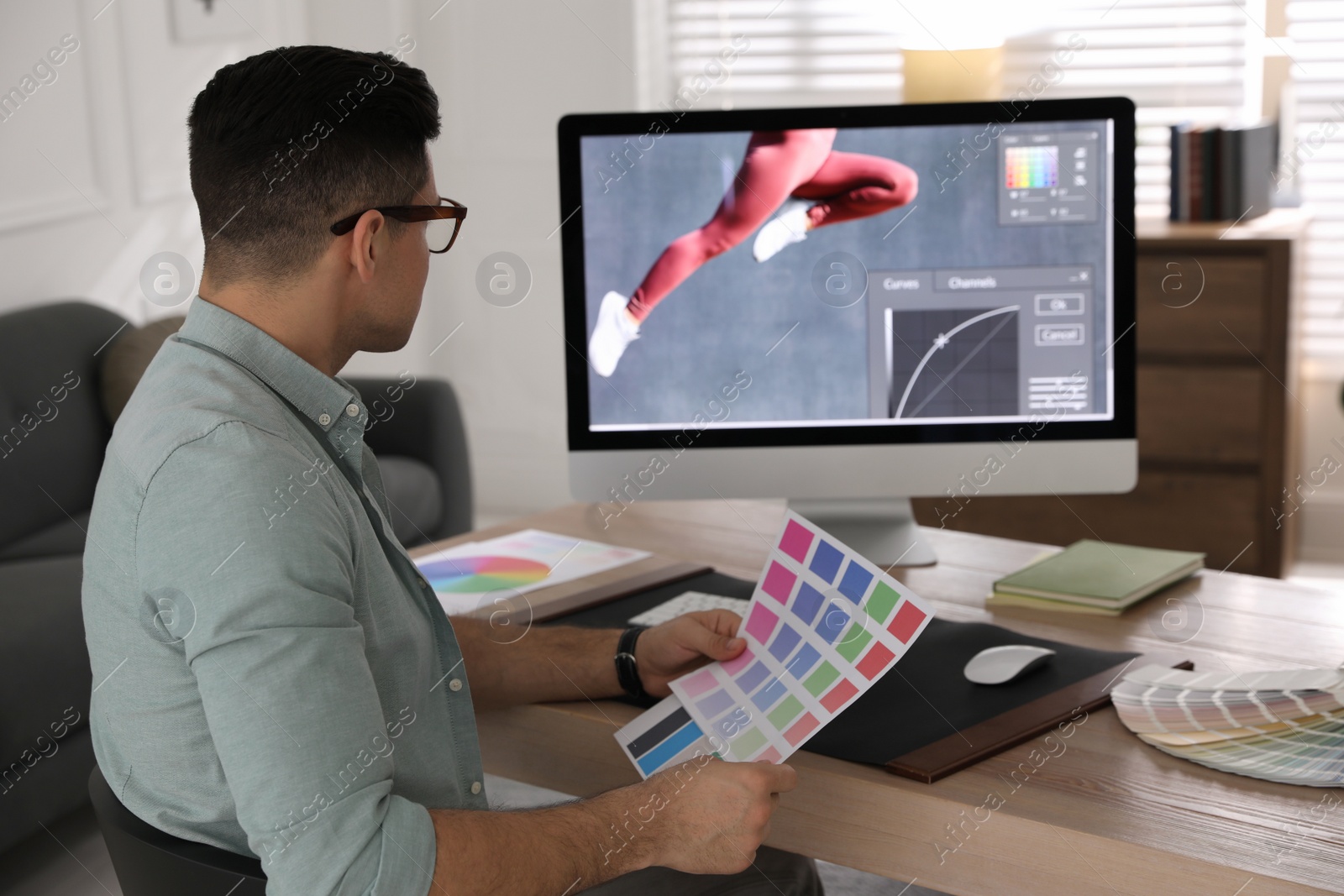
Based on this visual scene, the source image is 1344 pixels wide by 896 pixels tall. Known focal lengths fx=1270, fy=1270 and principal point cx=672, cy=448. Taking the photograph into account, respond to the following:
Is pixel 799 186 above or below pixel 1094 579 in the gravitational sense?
above

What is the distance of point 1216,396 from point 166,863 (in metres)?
3.16

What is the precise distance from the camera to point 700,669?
1.37m

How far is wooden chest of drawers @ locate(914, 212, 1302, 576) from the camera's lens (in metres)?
3.40

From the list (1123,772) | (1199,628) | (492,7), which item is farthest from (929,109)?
(492,7)

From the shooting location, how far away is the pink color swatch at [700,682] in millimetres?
1337

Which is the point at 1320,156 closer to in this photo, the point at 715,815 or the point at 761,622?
the point at 761,622

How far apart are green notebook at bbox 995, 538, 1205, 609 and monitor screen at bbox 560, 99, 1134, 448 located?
0.17 m

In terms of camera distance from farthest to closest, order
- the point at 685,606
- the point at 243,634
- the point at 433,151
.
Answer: the point at 433,151 → the point at 685,606 → the point at 243,634

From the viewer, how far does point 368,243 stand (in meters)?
1.21

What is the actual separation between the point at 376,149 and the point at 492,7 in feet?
11.6

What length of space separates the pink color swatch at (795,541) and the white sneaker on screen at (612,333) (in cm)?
53

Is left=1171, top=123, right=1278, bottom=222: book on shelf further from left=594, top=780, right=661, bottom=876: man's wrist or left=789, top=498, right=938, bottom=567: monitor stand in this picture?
left=594, top=780, right=661, bottom=876: man's wrist

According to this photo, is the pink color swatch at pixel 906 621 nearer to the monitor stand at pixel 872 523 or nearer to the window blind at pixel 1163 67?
the monitor stand at pixel 872 523

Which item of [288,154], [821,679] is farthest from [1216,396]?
[288,154]
